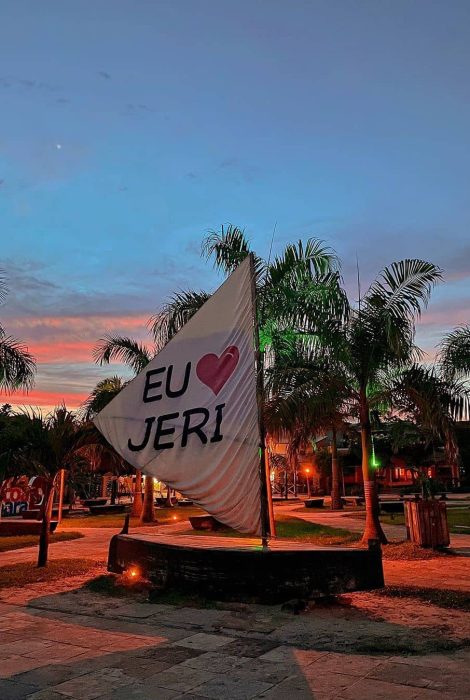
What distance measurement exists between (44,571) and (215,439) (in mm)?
5545

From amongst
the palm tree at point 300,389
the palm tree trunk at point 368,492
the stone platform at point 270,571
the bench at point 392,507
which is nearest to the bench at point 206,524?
the palm tree at point 300,389

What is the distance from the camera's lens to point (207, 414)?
8.59m

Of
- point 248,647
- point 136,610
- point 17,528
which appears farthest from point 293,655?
point 17,528

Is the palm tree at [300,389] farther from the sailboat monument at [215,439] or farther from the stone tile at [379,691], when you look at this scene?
the stone tile at [379,691]

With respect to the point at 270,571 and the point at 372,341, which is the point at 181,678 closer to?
the point at 270,571

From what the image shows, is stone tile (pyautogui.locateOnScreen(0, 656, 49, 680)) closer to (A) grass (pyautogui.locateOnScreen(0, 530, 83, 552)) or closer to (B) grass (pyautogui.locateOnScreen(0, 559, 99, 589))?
(B) grass (pyautogui.locateOnScreen(0, 559, 99, 589))

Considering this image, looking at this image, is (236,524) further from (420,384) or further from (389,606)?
(420,384)

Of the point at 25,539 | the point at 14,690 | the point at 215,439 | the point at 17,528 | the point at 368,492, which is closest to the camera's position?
the point at 14,690

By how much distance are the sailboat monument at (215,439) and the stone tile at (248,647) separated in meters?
1.63

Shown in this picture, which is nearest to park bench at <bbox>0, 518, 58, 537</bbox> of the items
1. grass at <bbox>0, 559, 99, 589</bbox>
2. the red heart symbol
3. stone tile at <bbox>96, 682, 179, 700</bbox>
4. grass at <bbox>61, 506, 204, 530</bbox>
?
grass at <bbox>61, 506, 204, 530</bbox>

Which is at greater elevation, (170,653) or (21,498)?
(21,498)

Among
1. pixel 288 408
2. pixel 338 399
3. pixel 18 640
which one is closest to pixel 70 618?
pixel 18 640

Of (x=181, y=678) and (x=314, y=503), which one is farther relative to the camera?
(x=314, y=503)

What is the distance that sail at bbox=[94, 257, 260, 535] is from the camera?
839cm
